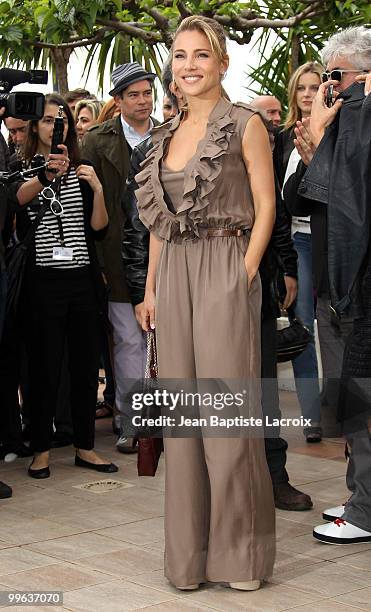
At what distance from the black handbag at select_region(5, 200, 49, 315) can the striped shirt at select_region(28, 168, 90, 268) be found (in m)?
0.04

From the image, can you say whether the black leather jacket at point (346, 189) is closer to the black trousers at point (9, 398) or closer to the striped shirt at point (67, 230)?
the striped shirt at point (67, 230)

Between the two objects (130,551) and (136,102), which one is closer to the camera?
(130,551)

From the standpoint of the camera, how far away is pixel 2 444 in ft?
22.3

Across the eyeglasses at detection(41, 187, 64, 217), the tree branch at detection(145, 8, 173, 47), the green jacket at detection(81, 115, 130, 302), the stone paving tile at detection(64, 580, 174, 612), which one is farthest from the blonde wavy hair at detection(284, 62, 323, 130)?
the stone paving tile at detection(64, 580, 174, 612)

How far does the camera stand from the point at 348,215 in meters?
4.31

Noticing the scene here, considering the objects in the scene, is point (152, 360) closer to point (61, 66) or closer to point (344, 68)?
point (344, 68)

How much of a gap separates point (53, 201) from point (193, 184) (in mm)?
2105

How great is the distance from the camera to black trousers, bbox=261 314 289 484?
5457mm

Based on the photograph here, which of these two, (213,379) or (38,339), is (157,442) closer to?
(213,379)

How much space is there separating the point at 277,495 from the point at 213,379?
4.80 feet

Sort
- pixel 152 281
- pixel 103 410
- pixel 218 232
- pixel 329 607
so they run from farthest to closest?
pixel 103 410 → pixel 152 281 → pixel 218 232 → pixel 329 607

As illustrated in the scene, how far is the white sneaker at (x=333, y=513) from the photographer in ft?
17.5

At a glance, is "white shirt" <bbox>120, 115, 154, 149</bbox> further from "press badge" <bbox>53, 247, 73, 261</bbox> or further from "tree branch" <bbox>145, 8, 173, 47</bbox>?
"tree branch" <bbox>145, 8, 173, 47</bbox>

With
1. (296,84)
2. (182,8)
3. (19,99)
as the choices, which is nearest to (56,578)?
(19,99)
